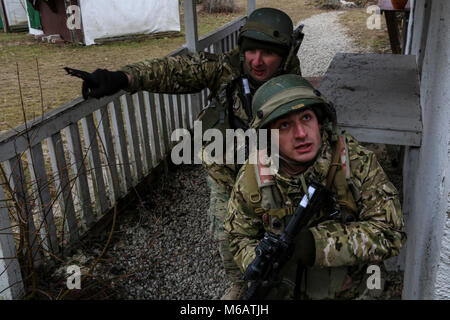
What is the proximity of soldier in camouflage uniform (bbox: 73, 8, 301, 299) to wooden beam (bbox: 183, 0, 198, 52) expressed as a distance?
1.95 m

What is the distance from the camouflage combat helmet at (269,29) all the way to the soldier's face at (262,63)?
0.08 m

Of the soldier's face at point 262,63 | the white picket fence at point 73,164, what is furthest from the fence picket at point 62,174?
the soldier's face at point 262,63

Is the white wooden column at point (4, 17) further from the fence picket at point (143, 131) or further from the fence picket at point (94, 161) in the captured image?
the fence picket at point (94, 161)

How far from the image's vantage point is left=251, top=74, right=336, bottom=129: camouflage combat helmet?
1852 millimetres

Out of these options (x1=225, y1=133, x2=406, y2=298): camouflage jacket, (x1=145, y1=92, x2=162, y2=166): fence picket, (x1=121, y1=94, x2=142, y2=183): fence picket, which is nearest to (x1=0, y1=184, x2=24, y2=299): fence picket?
(x1=121, y1=94, x2=142, y2=183): fence picket

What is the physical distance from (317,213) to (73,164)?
2352 mm

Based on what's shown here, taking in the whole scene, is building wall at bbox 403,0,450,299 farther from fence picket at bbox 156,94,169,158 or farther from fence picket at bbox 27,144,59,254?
fence picket at bbox 156,94,169,158

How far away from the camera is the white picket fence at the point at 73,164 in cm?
305

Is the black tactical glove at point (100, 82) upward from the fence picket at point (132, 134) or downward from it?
upward

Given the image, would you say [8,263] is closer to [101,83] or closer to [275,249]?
[101,83]

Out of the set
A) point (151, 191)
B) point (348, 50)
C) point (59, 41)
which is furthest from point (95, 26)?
point (151, 191)

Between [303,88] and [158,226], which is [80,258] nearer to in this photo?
[158,226]

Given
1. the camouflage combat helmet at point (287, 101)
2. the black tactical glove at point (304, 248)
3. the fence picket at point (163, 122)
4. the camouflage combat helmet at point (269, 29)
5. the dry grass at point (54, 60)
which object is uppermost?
the camouflage combat helmet at point (269, 29)
